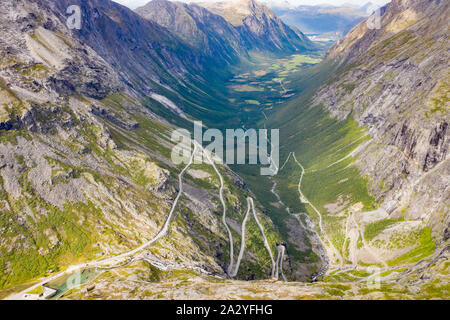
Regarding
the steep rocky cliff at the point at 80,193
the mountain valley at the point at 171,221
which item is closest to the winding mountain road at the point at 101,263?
the mountain valley at the point at 171,221

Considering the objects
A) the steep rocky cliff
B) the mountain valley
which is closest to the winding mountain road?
the mountain valley

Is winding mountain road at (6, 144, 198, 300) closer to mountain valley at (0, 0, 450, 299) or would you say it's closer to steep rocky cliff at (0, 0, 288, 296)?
mountain valley at (0, 0, 450, 299)

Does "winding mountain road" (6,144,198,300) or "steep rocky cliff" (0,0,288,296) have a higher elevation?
"steep rocky cliff" (0,0,288,296)

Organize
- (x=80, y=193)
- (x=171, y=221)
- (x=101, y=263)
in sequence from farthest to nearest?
(x=171, y=221)
(x=80, y=193)
(x=101, y=263)

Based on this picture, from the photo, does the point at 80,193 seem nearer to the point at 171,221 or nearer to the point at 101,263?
the point at 101,263

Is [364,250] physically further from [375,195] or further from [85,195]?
[85,195]

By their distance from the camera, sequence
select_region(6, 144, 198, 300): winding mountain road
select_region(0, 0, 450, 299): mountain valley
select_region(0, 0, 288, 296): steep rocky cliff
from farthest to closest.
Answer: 1. select_region(0, 0, 288, 296): steep rocky cliff
2. select_region(0, 0, 450, 299): mountain valley
3. select_region(6, 144, 198, 300): winding mountain road

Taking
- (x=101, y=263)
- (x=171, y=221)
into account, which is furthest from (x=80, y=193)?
(x=171, y=221)

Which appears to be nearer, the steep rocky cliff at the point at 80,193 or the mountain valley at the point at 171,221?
the mountain valley at the point at 171,221

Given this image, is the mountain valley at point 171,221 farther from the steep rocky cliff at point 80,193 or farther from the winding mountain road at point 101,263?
the steep rocky cliff at point 80,193

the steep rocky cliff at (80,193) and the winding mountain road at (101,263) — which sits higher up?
the steep rocky cliff at (80,193)

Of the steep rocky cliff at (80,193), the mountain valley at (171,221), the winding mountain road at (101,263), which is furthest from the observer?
the steep rocky cliff at (80,193)
